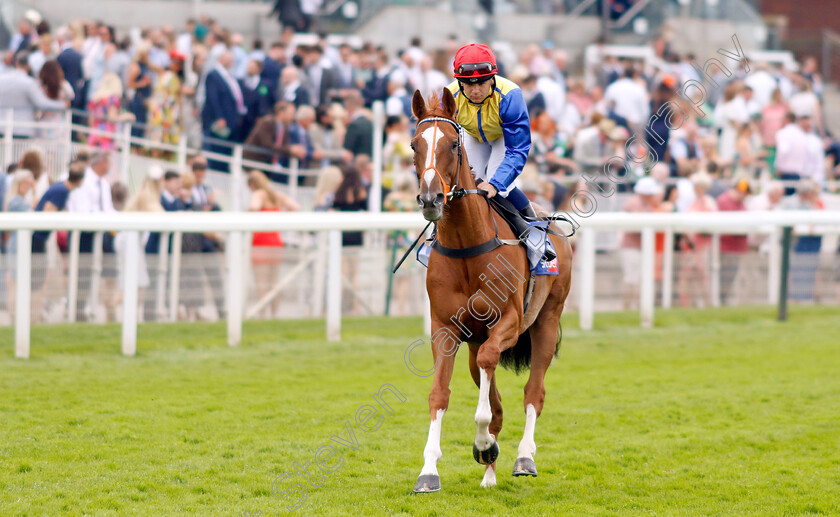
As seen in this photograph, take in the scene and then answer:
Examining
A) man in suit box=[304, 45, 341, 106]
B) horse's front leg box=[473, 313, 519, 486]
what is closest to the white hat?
man in suit box=[304, 45, 341, 106]

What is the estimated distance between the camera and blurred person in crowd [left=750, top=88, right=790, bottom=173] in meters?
15.3

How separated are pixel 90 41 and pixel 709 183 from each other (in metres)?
7.91

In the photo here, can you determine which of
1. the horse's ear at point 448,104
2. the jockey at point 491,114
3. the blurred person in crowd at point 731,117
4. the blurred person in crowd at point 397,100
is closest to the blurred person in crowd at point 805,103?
the blurred person in crowd at point 731,117

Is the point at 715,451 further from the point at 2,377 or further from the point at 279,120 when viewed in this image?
the point at 279,120

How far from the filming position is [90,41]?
13141mm

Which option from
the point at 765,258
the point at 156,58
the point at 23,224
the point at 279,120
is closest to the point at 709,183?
the point at 765,258

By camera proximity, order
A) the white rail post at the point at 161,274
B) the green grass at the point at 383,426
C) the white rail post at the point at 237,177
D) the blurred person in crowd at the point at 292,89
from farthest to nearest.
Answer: the blurred person in crowd at the point at 292,89, the white rail post at the point at 237,177, the white rail post at the point at 161,274, the green grass at the point at 383,426

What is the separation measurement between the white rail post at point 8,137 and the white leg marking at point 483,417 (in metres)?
7.05

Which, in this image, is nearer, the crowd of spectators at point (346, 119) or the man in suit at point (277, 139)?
the crowd of spectators at point (346, 119)

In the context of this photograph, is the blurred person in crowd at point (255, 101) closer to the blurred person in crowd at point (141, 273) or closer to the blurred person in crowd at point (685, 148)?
the blurred person in crowd at point (141, 273)

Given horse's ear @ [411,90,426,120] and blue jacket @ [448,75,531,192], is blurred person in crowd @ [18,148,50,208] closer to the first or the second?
blue jacket @ [448,75,531,192]

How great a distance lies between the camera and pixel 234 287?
8789 millimetres

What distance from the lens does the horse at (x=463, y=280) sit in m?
4.83

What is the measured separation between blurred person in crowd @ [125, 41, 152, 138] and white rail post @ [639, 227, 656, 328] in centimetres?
627
